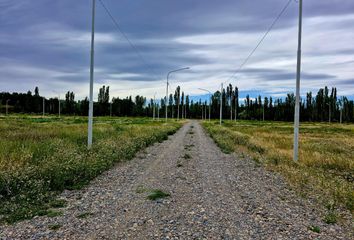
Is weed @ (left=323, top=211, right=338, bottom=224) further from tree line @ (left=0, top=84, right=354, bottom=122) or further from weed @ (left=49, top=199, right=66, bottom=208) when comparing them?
A: tree line @ (left=0, top=84, right=354, bottom=122)

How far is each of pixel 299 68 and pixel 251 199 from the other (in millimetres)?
8575

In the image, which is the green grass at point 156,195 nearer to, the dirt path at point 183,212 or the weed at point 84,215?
the dirt path at point 183,212

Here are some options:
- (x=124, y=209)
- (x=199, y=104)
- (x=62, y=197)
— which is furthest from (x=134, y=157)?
(x=199, y=104)

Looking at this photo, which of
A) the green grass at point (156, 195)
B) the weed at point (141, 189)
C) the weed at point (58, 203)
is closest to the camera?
the weed at point (58, 203)

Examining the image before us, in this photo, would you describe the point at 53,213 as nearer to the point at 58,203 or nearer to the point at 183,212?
the point at 58,203

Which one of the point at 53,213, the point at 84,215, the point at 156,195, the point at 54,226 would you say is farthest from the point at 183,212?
the point at 53,213

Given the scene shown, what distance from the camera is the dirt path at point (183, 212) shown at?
17.5 feet

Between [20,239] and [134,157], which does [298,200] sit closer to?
[20,239]

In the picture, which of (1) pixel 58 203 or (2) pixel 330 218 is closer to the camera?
(2) pixel 330 218

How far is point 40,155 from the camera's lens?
10820mm

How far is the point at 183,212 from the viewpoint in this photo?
6.48 m

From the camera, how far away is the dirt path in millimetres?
5332

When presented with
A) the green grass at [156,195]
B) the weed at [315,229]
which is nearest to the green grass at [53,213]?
the green grass at [156,195]

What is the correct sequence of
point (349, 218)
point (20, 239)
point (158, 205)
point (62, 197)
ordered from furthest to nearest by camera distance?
point (62, 197)
point (158, 205)
point (349, 218)
point (20, 239)
